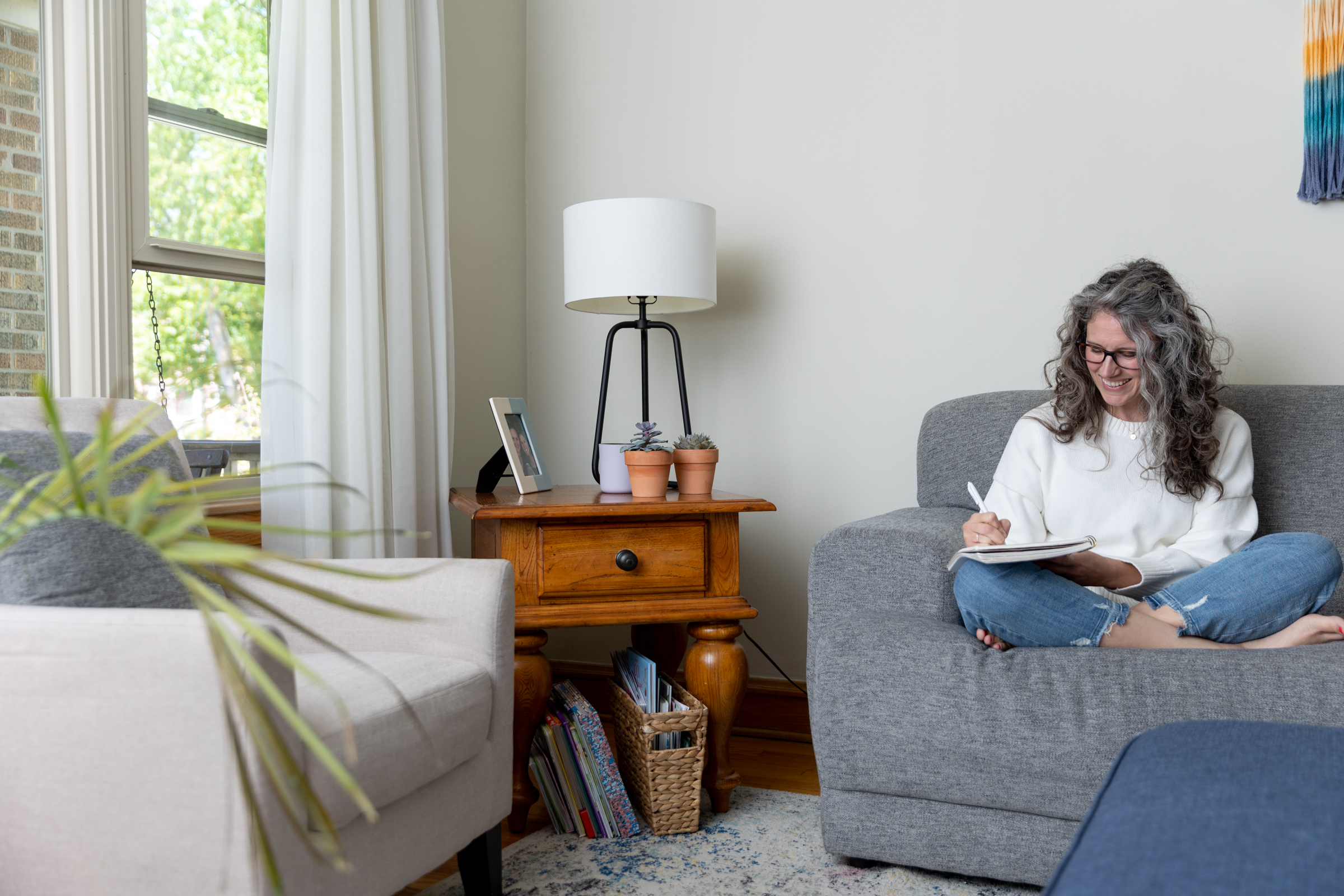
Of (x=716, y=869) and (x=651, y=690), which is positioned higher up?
(x=651, y=690)

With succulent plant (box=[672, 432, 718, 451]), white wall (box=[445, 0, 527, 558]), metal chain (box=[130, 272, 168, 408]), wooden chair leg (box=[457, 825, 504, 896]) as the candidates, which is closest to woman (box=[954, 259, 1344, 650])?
succulent plant (box=[672, 432, 718, 451])

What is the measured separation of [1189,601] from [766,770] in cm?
95

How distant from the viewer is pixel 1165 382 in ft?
5.48

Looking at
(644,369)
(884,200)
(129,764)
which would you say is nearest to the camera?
(129,764)

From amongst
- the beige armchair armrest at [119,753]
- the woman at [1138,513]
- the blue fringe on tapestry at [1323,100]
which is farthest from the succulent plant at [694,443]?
the blue fringe on tapestry at [1323,100]

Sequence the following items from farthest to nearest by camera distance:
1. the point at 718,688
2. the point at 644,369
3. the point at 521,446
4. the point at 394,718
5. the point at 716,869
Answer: the point at 644,369
the point at 521,446
the point at 718,688
the point at 716,869
the point at 394,718

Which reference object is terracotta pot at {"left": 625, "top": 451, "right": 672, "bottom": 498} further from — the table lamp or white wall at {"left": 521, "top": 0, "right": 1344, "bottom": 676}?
white wall at {"left": 521, "top": 0, "right": 1344, "bottom": 676}

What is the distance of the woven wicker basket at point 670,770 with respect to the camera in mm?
1699

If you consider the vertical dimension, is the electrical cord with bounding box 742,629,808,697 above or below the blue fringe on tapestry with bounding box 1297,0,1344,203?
below

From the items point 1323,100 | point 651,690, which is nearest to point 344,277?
point 651,690

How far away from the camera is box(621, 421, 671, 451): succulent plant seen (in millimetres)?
1906

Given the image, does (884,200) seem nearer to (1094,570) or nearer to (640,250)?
(640,250)

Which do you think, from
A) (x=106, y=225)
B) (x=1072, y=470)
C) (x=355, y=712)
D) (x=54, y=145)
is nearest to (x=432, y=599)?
(x=355, y=712)

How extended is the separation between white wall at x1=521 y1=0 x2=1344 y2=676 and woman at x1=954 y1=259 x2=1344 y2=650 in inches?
16.5
